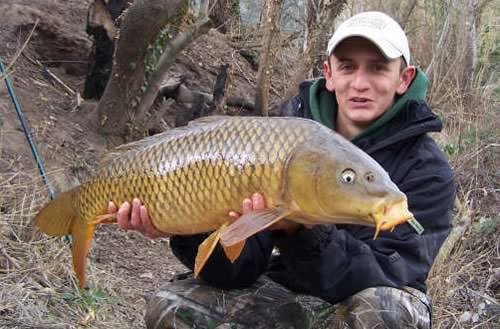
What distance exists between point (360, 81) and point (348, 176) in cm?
59

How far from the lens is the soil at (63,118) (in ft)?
11.1

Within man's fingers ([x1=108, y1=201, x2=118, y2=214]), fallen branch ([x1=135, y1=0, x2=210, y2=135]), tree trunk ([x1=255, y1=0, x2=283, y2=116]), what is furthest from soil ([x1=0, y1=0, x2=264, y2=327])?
man's fingers ([x1=108, y1=201, x2=118, y2=214])

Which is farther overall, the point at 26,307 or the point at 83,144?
the point at 83,144

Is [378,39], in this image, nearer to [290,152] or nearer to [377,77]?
[377,77]

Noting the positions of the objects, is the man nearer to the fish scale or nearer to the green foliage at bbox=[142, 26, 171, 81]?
the fish scale

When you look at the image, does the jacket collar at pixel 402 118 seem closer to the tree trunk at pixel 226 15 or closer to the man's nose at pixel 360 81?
the man's nose at pixel 360 81

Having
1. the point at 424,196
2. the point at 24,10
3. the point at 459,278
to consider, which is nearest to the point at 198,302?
the point at 424,196

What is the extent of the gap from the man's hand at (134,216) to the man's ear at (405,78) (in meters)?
0.76

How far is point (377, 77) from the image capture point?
200cm

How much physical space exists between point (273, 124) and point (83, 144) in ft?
8.73

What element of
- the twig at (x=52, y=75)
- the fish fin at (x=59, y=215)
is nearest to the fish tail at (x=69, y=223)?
the fish fin at (x=59, y=215)

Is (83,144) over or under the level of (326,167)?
under

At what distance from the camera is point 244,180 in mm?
1513

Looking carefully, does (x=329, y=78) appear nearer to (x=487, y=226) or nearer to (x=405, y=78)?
(x=405, y=78)
